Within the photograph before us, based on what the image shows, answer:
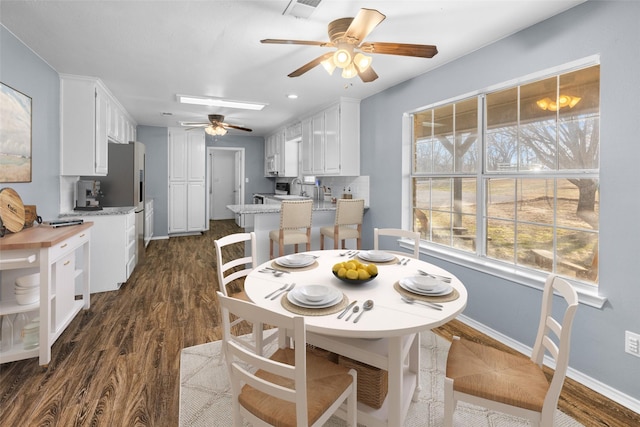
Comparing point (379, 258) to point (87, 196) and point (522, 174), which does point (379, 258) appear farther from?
point (87, 196)

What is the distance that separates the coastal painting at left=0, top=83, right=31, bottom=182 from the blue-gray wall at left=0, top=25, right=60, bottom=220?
7 centimetres

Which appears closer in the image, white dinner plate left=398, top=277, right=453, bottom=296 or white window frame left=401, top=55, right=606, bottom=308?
white dinner plate left=398, top=277, right=453, bottom=296

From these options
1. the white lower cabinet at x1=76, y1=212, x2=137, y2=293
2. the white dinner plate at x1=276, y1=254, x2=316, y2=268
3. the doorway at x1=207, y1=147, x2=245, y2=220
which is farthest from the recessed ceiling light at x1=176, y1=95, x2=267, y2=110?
the doorway at x1=207, y1=147, x2=245, y2=220

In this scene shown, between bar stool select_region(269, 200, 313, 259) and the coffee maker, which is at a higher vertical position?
the coffee maker

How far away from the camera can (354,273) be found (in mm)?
1621

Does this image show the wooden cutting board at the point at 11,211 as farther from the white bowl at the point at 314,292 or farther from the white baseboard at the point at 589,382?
the white baseboard at the point at 589,382

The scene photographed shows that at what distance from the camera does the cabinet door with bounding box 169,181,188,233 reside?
703 centimetres

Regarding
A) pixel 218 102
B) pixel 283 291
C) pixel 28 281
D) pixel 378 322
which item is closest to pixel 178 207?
pixel 218 102

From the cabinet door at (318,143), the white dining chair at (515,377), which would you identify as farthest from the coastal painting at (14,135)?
the cabinet door at (318,143)

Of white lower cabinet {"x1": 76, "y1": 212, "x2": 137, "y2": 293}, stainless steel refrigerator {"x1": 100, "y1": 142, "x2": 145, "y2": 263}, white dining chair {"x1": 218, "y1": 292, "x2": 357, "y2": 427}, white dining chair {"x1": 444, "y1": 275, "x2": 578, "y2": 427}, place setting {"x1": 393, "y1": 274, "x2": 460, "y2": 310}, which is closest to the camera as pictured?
white dining chair {"x1": 218, "y1": 292, "x2": 357, "y2": 427}

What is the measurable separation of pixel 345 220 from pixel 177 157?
15.3 ft

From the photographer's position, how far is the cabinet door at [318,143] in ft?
16.2

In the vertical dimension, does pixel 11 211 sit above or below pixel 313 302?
above

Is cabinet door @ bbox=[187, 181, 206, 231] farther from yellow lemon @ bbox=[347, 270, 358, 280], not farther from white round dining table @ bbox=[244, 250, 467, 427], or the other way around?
yellow lemon @ bbox=[347, 270, 358, 280]
